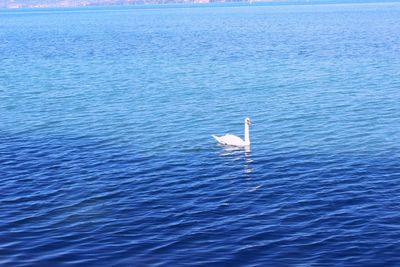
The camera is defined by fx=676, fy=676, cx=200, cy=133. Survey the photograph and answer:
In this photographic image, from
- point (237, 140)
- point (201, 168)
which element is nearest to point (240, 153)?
point (237, 140)

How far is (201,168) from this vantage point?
125 ft

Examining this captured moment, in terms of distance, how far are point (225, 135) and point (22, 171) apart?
13.6m

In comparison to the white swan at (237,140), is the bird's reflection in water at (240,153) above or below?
below

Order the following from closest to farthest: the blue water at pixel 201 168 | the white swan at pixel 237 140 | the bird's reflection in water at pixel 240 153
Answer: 1. the blue water at pixel 201 168
2. the bird's reflection in water at pixel 240 153
3. the white swan at pixel 237 140

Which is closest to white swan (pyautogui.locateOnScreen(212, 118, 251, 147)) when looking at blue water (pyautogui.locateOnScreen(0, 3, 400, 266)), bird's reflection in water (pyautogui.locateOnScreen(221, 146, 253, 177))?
bird's reflection in water (pyautogui.locateOnScreen(221, 146, 253, 177))

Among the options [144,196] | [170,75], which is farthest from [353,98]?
[144,196]

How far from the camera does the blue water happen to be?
26.5 meters

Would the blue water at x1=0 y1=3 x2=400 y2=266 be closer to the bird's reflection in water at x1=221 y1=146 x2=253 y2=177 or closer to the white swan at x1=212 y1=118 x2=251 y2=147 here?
the bird's reflection in water at x1=221 y1=146 x2=253 y2=177

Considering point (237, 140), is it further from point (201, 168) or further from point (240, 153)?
point (201, 168)

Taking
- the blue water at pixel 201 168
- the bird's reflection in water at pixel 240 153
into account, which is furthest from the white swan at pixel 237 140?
the blue water at pixel 201 168

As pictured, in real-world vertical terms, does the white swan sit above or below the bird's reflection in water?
above

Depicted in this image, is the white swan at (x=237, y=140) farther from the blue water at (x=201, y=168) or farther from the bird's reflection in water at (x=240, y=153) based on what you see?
the blue water at (x=201, y=168)

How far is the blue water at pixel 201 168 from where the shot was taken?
1045 inches

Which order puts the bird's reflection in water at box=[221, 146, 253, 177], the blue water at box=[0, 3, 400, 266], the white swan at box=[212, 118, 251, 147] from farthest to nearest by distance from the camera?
the white swan at box=[212, 118, 251, 147]
the bird's reflection in water at box=[221, 146, 253, 177]
the blue water at box=[0, 3, 400, 266]
